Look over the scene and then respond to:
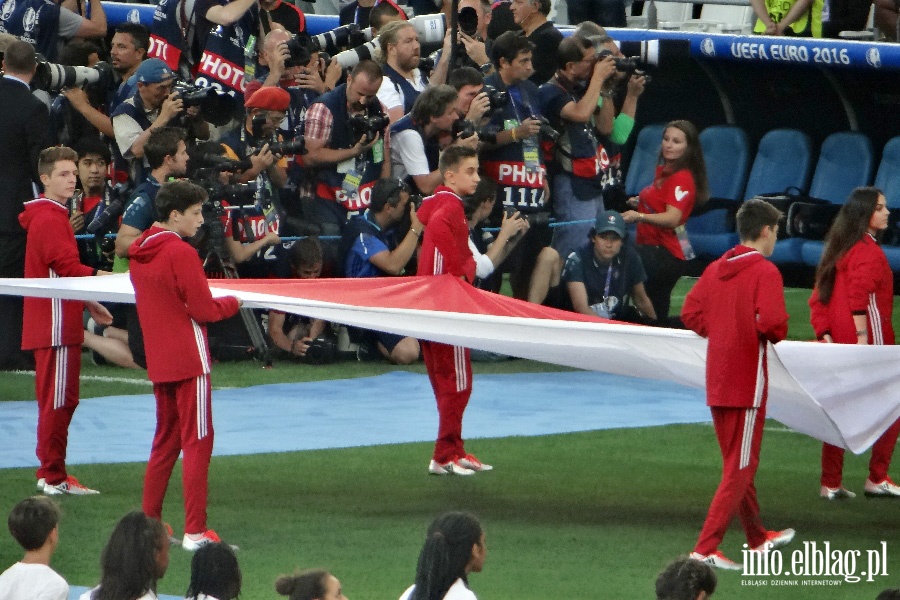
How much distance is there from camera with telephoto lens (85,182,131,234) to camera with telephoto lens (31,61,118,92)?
795 mm

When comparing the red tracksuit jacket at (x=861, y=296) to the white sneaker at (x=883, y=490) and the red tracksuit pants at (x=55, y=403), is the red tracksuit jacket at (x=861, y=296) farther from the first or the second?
the red tracksuit pants at (x=55, y=403)

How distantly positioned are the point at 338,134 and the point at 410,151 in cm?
66

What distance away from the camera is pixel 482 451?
9.94m

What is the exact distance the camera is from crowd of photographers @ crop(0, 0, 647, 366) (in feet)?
39.2

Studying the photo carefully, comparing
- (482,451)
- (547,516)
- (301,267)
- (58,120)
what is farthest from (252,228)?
(547,516)

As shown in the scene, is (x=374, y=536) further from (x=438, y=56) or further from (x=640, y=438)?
(x=438, y=56)

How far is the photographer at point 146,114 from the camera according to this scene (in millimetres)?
11766

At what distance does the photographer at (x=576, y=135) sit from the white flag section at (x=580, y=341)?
4.23 m

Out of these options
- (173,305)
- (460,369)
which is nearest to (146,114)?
(460,369)

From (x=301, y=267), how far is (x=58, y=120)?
2.47m

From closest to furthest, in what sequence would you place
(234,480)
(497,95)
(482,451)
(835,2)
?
(234,480), (482,451), (497,95), (835,2)

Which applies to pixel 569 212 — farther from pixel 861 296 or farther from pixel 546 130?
pixel 861 296

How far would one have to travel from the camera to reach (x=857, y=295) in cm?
858

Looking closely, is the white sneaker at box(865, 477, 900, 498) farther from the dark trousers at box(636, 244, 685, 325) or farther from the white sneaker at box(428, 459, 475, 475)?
the dark trousers at box(636, 244, 685, 325)
